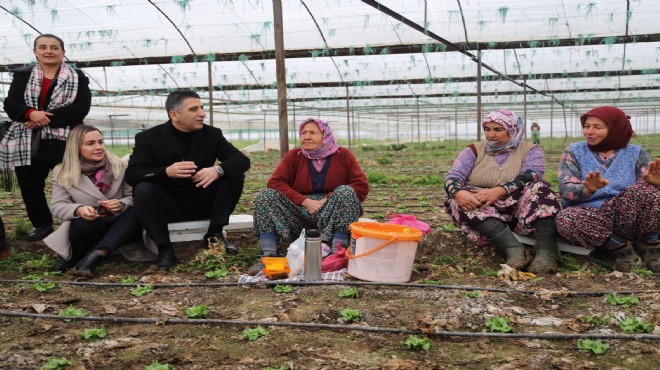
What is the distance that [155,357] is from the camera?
248cm

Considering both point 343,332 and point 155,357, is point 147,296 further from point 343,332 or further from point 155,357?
point 343,332

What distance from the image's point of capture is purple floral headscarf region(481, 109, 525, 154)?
12.8 ft

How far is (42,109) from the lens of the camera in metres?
4.52

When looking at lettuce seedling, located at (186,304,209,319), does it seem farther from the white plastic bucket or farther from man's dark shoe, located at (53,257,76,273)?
man's dark shoe, located at (53,257,76,273)

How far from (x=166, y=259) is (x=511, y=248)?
240 cm

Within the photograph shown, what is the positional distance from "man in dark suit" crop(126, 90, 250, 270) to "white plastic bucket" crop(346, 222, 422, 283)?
3.94ft

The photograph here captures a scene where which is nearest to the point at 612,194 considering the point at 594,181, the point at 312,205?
the point at 594,181

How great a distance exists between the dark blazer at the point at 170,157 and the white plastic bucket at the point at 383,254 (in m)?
1.27

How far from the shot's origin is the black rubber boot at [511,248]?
3.77m

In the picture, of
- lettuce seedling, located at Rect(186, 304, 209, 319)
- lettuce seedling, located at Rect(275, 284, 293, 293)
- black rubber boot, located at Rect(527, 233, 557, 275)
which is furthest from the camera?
black rubber boot, located at Rect(527, 233, 557, 275)

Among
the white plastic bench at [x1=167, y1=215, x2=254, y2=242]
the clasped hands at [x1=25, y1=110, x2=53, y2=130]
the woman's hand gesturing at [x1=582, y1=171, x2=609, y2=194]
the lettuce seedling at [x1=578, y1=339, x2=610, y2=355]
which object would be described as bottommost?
the lettuce seedling at [x1=578, y1=339, x2=610, y2=355]

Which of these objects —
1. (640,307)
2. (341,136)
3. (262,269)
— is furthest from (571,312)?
(341,136)

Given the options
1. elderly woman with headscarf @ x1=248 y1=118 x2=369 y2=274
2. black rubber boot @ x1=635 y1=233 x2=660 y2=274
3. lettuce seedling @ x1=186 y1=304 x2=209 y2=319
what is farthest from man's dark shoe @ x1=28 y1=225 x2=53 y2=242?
black rubber boot @ x1=635 y1=233 x2=660 y2=274

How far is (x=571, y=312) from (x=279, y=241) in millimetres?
2174
